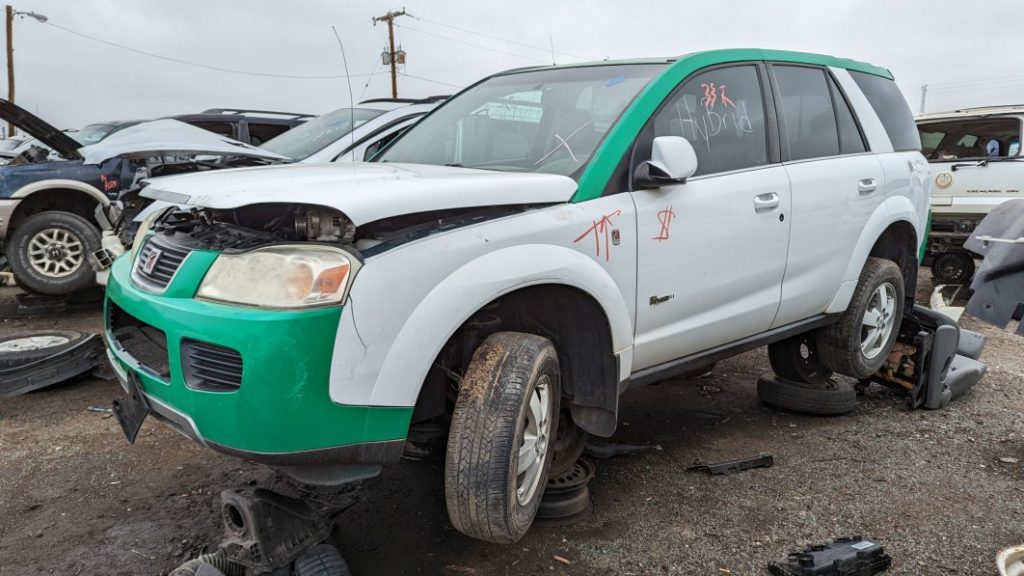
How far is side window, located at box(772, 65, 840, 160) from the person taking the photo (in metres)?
3.89

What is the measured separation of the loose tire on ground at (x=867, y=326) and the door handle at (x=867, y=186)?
1.49ft

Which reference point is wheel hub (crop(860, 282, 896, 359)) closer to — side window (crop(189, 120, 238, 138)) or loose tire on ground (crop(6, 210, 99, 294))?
loose tire on ground (crop(6, 210, 99, 294))

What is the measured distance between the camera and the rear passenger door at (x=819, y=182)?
3.79 m

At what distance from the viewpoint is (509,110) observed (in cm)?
358

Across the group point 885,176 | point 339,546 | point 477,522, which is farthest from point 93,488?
point 885,176

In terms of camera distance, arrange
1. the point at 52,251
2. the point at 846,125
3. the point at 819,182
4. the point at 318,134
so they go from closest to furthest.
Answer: the point at 819,182
the point at 846,125
the point at 52,251
the point at 318,134

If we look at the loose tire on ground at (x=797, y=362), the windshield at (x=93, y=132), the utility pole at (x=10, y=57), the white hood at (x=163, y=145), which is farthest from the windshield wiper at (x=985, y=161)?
the utility pole at (x=10, y=57)

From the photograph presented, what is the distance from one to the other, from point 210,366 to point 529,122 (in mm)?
1869

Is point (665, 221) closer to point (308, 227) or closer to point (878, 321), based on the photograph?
point (308, 227)

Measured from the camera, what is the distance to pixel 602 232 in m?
2.82

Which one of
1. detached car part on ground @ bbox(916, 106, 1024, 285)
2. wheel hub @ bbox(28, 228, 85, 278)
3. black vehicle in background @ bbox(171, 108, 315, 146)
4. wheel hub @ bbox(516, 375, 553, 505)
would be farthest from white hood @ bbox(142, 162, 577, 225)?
detached car part on ground @ bbox(916, 106, 1024, 285)

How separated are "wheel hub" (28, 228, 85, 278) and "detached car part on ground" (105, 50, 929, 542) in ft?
13.7

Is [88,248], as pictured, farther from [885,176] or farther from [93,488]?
[885,176]

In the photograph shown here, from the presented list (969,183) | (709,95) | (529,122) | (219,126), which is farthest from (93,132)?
(969,183)
